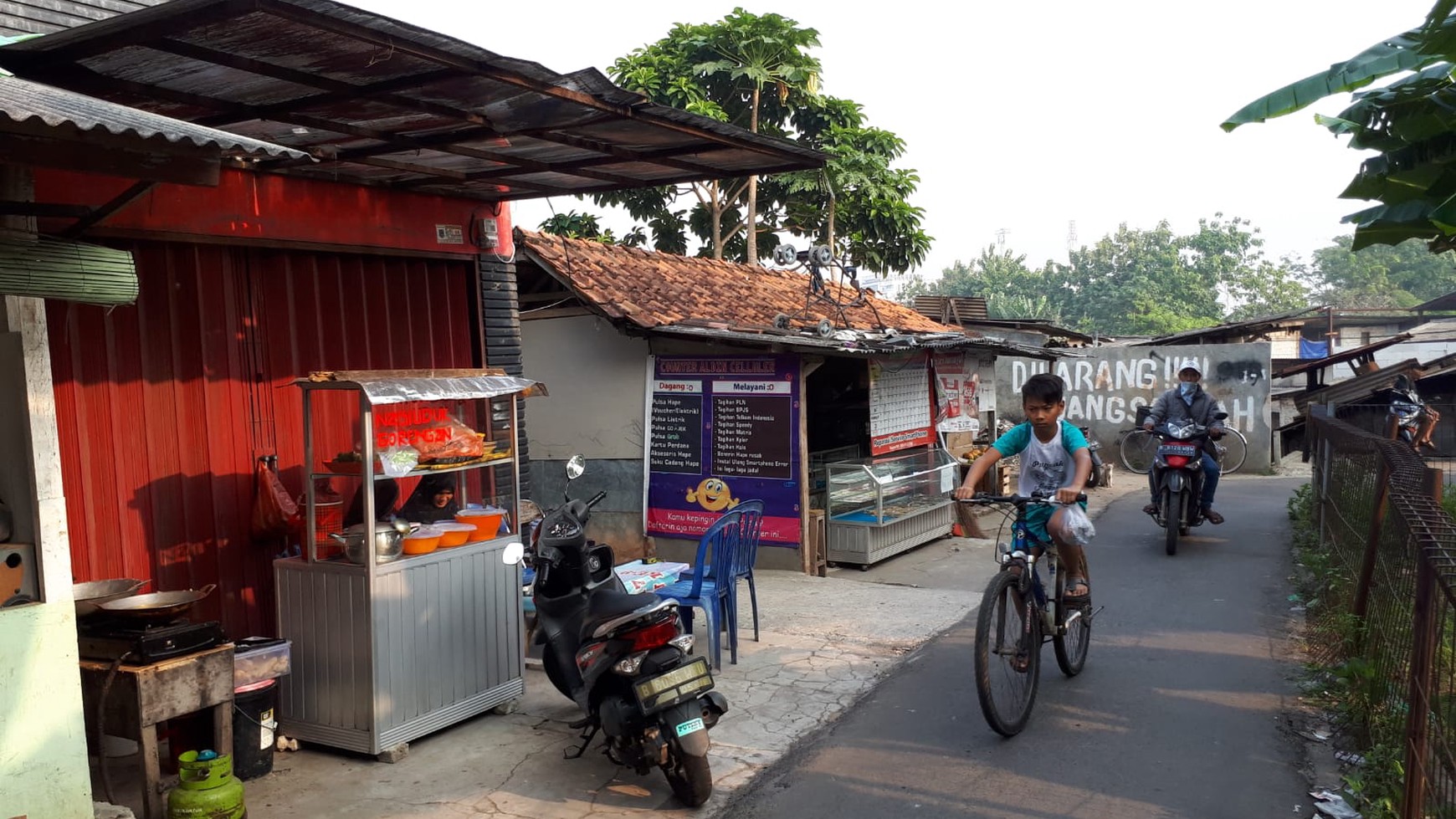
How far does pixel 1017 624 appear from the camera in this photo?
17.7ft

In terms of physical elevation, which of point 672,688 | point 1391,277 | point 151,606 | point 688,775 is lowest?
point 688,775

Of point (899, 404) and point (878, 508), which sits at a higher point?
point (899, 404)

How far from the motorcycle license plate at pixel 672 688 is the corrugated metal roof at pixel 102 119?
264 centimetres

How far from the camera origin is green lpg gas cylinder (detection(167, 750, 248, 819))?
14.2 feet

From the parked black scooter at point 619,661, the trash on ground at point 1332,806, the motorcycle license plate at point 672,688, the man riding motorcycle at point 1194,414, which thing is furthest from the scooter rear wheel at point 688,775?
the man riding motorcycle at point 1194,414

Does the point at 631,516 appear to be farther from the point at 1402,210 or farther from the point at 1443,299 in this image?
the point at 1443,299

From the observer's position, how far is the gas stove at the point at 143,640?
461 cm

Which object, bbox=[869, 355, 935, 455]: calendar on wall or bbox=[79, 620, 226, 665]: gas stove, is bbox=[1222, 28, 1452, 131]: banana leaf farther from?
bbox=[869, 355, 935, 455]: calendar on wall

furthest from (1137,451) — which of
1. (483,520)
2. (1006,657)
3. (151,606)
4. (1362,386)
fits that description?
(151,606)

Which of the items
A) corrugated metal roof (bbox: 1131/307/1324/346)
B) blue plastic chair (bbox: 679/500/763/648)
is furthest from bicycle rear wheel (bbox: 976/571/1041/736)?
corrugated metal roof (bbox: 1131/307/1324/346)

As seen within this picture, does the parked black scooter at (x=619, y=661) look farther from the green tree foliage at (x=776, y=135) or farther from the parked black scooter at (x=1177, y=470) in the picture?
the green tree foliage at (x=776, y=135)

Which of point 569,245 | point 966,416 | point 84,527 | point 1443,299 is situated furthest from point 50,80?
point 1443,299

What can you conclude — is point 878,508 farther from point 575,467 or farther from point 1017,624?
point 575,467

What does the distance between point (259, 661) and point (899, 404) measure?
7.91m
